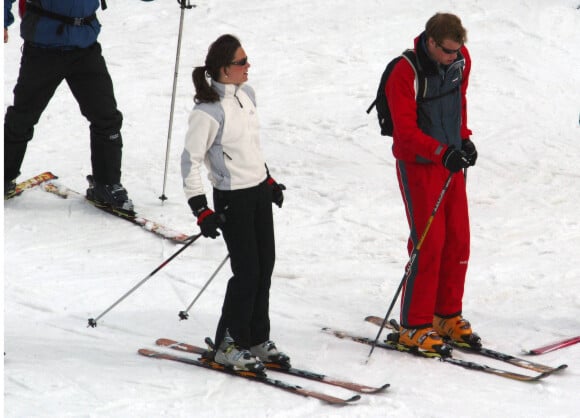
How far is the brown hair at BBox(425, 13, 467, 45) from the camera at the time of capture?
5473mm

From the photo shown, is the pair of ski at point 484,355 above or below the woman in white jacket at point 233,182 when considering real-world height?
below

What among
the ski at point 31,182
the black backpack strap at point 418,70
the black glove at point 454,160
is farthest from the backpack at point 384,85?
the ski at point 31,182

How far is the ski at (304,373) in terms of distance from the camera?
17.1 feet

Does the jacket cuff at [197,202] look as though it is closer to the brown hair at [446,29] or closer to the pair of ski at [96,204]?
the brown hair at [446,29]

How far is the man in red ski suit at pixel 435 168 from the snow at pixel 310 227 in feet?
1.02

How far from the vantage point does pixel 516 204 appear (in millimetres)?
8766

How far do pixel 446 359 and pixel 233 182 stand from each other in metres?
1.54

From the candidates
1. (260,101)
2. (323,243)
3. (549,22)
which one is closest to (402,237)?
(323,243)

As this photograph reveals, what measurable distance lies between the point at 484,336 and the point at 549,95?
548 centimetres

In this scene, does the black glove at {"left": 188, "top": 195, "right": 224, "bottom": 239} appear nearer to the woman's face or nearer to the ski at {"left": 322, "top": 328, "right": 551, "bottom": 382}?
the woman's face

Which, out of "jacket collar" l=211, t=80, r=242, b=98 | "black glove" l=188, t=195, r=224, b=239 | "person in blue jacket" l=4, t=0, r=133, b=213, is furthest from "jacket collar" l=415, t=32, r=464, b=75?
"person in blue jacket" l=4, t=0, r=133, b=213

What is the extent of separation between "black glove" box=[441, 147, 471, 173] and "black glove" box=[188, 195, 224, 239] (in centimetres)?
119

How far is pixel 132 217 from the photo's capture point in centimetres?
832

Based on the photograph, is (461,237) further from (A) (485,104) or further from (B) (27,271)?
(A) (485,104)
